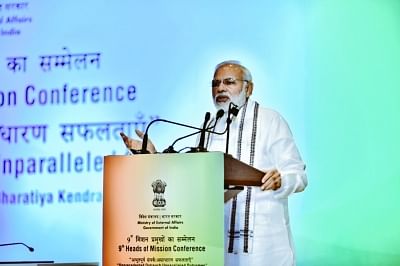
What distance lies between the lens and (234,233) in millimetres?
4309

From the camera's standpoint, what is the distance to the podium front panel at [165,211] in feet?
10.4

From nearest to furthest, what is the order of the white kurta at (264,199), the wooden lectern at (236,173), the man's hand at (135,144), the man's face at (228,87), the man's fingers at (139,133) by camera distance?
the wooden lectern at (236,173) → the man's fingers at (139,133) → the white kurta at (264,199) → the man's hand at (135,144) → the man's face at (228,87)

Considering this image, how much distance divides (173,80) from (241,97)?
408mm

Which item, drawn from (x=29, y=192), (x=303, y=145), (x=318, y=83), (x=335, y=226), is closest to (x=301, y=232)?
(x=335, y=226)

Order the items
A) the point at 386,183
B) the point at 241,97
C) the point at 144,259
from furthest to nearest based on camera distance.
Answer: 1. the point at 241,97
2. the point at 386,183
3. the point at 144,259

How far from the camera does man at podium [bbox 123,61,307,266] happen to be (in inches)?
168

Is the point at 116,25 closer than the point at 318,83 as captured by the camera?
No

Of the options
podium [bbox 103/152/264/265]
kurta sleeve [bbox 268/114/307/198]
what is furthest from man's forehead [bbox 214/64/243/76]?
podium [bbox 103/152/264/265]

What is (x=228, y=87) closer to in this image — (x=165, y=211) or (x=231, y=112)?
(x=231, y=112)


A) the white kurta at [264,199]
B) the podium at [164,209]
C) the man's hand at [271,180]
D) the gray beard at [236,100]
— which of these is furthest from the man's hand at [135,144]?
the podium at [164,209]

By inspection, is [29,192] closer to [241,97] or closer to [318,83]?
[241,97]

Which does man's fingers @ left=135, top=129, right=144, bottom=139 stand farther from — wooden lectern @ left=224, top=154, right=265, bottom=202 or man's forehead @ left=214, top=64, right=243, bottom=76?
wooden lectern @ left=224, top=154, right=265, bottom=202

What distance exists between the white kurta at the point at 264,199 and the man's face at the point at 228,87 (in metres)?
0.16

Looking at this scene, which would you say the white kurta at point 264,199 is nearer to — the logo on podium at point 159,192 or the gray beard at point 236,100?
the gray beard at point 236,100
